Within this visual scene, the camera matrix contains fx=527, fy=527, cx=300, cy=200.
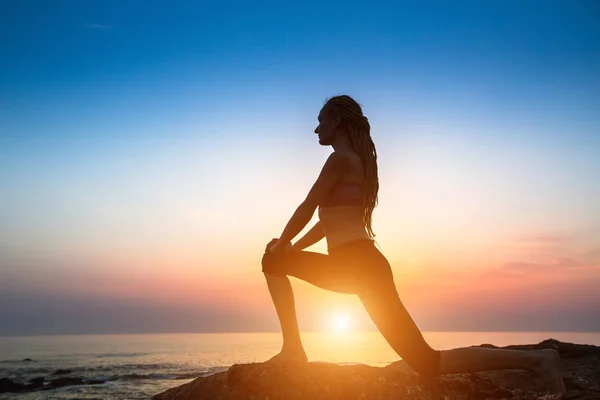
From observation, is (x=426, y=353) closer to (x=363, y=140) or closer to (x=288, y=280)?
(x=288, y=280)

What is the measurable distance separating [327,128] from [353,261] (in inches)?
56.6

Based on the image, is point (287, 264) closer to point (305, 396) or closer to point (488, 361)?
point (305, 396)

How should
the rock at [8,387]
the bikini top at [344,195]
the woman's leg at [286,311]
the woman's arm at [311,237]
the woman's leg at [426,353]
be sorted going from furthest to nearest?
the rock at [8,387] < the woman's arm at [311,237] < the woman's leg at [286,311] < the bikini top at [344,195] < the woman's leg at [426,353]

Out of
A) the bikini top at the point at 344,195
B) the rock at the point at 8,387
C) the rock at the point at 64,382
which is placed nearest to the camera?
the bikini top at the point at 344,195

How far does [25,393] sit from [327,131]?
82.7 feet

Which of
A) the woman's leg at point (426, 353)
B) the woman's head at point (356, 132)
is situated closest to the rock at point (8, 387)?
the woman's leg at point (426, 353)

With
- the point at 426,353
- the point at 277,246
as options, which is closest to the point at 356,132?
the point at 277,246

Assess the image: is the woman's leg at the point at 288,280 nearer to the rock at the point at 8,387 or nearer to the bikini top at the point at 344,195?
the bikini top at the point at 344,195

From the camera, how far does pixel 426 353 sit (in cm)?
542

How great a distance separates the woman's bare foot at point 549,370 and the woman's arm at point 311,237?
2.60 m

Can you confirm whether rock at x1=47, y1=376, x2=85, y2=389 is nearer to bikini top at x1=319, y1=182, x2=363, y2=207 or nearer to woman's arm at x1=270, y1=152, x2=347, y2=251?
woman's arm at x1=270, y1=152, x2=347, y2=251

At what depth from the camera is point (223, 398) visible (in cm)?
559

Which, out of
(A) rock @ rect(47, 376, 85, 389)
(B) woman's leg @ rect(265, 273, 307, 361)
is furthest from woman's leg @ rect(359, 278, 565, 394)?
(A) rock @ rect(47, 376, 85, 389)

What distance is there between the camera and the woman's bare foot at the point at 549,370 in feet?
18.0
